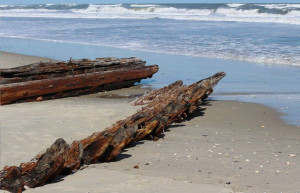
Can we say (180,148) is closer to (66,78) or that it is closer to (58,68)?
(66,78)

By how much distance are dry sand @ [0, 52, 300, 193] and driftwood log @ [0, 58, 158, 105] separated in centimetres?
24

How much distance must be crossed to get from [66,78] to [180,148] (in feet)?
12.5

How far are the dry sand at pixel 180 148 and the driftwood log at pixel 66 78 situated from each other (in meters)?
0.24

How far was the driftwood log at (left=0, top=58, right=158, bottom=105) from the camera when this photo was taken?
8773 millimetres

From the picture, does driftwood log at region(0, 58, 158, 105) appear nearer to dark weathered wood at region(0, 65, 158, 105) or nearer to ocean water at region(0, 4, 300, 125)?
dark weathered wood at region(0, 65, 158, 105)

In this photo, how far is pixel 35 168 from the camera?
4363mm

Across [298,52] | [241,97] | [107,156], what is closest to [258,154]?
[107,156]

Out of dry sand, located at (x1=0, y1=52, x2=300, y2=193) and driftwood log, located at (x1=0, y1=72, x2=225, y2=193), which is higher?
driftwood log, located at (x1=0, y1=72, x2=225, y2=193)

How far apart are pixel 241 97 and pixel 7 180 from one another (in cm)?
636

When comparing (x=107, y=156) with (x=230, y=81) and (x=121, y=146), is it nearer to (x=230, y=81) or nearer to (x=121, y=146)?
(x=121, y=146)

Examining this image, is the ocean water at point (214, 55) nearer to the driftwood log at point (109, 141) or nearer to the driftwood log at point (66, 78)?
the driftwood log at point (66, 78)

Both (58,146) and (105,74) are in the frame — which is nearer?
(58,146)

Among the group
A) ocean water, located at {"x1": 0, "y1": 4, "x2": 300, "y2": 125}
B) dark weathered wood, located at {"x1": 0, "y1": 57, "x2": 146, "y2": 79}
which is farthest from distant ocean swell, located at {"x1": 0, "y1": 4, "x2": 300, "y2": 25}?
dark weathered wood, located at {"x1": 0, "y1": 57, "x2": 146, "y2": 79}

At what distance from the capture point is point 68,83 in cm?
945
